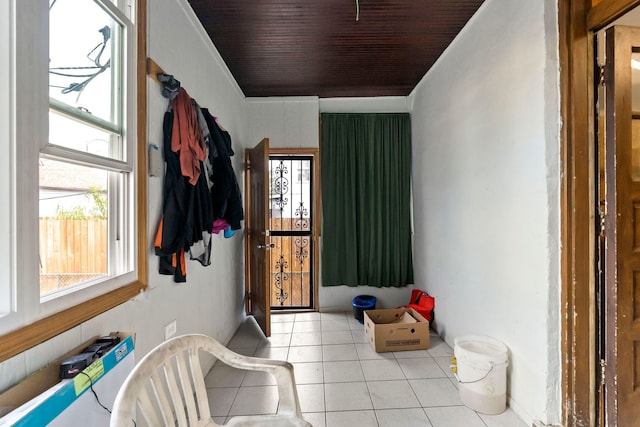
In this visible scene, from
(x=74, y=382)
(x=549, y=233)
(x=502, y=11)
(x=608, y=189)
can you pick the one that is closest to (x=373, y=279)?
(x=549, y=233)

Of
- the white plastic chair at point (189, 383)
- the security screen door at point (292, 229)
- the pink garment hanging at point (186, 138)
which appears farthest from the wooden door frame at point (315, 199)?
the white plastic chair at point (189, 383)

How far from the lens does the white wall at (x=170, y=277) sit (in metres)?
1.10

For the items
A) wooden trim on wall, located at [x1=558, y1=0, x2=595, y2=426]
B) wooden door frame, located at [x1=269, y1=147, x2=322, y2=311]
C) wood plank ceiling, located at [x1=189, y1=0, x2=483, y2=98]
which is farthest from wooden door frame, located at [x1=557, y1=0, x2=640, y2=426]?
wooden door frame, located at [x1=269, y1=147, x2=322, y2=311]

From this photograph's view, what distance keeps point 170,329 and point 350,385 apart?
51.2 inches

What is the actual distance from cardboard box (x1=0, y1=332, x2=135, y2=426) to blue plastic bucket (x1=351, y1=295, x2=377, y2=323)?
2.52 metres

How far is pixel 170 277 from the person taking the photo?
1744mm

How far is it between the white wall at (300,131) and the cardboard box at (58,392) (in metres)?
2.70

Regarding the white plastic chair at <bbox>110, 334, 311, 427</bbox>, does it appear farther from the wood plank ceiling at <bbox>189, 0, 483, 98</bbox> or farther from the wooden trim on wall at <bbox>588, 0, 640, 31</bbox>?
the wooden trim on wall at <bbox>588, 0, 640, 31</bbox>

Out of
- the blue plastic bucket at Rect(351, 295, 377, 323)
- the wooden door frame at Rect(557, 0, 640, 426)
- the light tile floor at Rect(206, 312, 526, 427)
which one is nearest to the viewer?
the wooden door frame at Rect(557, 0, 640, 426)

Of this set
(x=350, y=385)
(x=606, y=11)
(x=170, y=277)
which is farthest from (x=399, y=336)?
(x=606, y=11)

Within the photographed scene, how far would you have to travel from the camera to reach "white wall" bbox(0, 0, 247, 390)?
1100 millimetres

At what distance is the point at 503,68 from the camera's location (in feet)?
6.16

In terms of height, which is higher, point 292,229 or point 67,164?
point 67,164

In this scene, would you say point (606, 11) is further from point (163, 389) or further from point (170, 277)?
point (170, 277)
